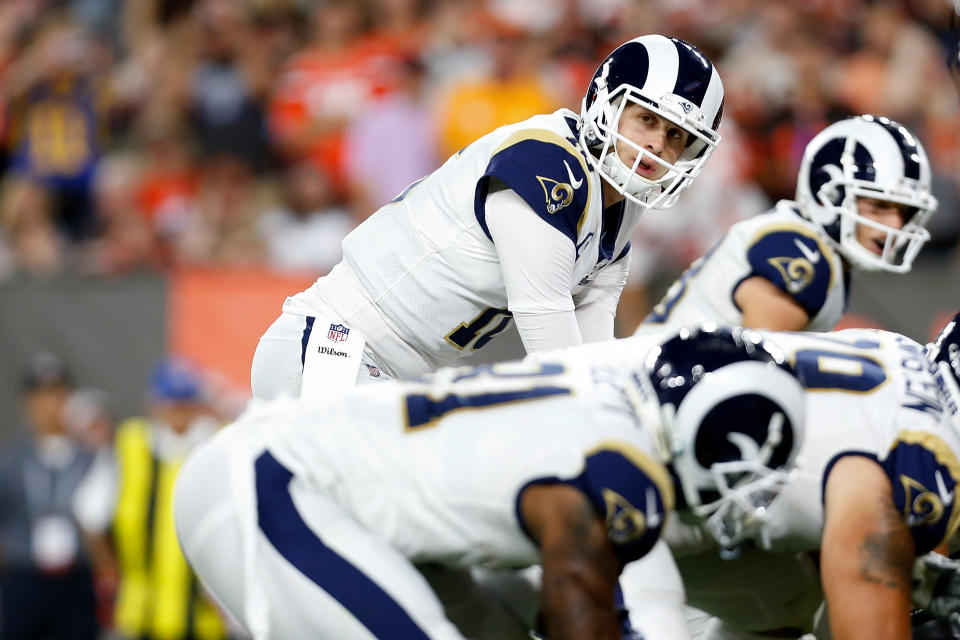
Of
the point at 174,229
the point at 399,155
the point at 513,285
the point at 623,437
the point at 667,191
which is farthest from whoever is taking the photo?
the point at 174,229

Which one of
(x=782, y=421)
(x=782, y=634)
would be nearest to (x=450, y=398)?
(x=782, y=421)

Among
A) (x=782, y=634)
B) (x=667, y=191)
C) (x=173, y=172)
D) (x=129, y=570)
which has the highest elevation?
(x=667, y=191)

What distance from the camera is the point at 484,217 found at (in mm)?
3799

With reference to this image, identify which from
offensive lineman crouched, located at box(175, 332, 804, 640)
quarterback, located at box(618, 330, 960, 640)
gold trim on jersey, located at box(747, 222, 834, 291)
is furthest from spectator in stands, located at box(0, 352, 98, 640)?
quarterback, located at box(618, 330, 960, 640)

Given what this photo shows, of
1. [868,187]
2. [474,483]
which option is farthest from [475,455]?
[868,187]

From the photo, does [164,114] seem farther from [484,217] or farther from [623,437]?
[623,437]

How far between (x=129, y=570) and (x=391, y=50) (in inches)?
148

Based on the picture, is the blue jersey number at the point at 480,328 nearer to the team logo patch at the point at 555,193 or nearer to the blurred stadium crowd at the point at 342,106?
the team logo patch at the point at 555,193

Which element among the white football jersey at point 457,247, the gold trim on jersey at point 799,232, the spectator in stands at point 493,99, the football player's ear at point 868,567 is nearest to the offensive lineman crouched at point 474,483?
the football player's ear at point 868,567

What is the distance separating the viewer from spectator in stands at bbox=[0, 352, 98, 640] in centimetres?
791

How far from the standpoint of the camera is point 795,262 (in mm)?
4609

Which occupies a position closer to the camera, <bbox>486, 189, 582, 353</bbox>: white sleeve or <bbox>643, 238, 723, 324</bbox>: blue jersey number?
<bbox>486, 189, 582, 353</bbox>: white sleeve

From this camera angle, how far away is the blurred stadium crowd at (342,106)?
28.1ft

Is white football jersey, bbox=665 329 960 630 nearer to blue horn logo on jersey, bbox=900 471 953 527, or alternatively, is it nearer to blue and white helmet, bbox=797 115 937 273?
blue horn logo on jersey, bbox=900 471 953 527
